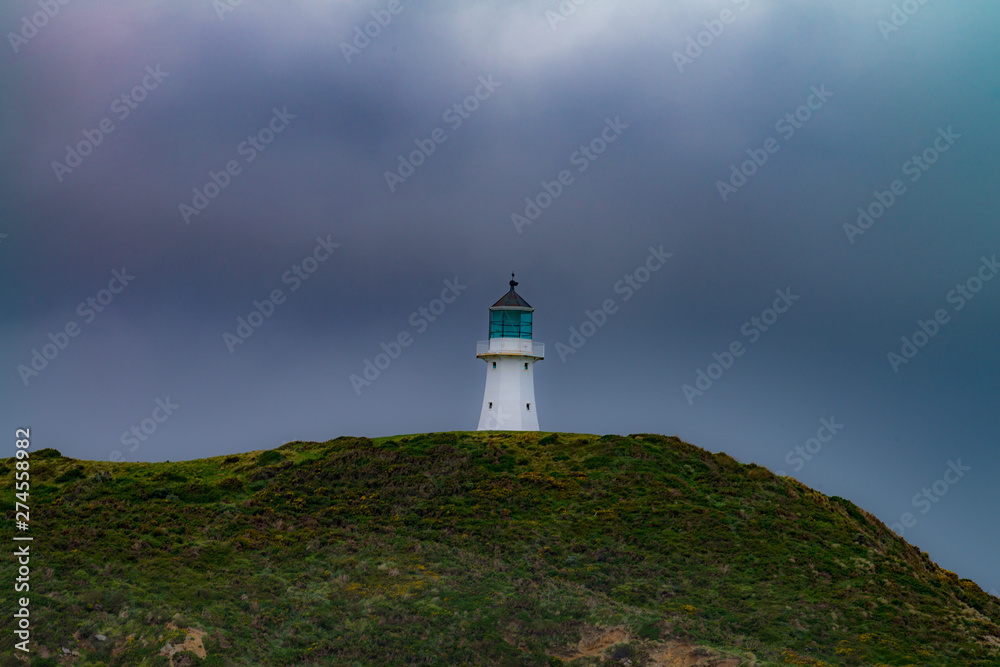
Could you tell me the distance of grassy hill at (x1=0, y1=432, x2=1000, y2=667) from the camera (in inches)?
1277

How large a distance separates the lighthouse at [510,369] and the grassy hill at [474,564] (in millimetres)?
3693

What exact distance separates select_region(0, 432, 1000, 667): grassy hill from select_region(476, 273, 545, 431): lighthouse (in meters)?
3.69

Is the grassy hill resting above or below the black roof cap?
below

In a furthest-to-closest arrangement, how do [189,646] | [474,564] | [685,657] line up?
[474,564] → [685,657] → [189,646]

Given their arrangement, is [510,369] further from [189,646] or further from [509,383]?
[189,646]

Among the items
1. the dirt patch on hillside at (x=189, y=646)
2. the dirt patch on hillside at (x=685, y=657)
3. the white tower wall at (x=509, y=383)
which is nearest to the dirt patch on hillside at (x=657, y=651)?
the dirt patch on hillside at (x=685, y=657)

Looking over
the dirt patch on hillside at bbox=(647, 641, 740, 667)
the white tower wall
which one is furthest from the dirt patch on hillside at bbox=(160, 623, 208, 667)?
the white tower wall

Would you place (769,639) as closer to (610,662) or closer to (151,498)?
(610,662)

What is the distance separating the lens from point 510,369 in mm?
58781

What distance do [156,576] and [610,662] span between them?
56.1 feet

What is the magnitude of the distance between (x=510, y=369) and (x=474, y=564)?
20.8 metres

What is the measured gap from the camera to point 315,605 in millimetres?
35188

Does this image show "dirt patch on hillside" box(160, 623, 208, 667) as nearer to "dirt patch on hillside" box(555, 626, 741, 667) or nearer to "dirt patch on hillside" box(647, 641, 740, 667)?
"dirt patch on hillside" box(555, 626, 741, 667)

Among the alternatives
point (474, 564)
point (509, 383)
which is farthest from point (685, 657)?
point (509, 383)
